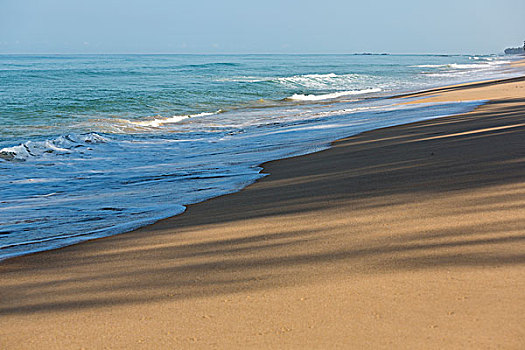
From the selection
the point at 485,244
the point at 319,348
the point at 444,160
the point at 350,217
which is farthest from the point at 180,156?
the point at 319,348

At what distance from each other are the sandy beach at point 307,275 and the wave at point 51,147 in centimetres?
611

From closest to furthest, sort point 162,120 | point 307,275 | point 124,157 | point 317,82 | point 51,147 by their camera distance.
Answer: point 307,275 → point 124,157 → point 51,147 → point 162,120 → point 317,82

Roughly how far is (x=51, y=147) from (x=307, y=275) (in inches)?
355

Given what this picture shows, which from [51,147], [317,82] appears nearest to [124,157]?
[51,147]

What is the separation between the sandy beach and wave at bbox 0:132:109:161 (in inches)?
241

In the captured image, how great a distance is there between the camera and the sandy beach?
211 centimetres

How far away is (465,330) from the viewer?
6.48ft

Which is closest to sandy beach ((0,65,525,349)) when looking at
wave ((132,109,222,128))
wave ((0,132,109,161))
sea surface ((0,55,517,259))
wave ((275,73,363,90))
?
sea surface ((0,55,517,259))

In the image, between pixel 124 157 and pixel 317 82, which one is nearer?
pixel 124 157

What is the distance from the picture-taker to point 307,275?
2.73 m

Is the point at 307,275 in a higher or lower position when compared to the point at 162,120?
higher

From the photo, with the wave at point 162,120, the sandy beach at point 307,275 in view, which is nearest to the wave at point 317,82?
the wave at point 162,120

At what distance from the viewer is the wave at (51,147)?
974 cm

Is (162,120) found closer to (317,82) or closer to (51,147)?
(51,147)
